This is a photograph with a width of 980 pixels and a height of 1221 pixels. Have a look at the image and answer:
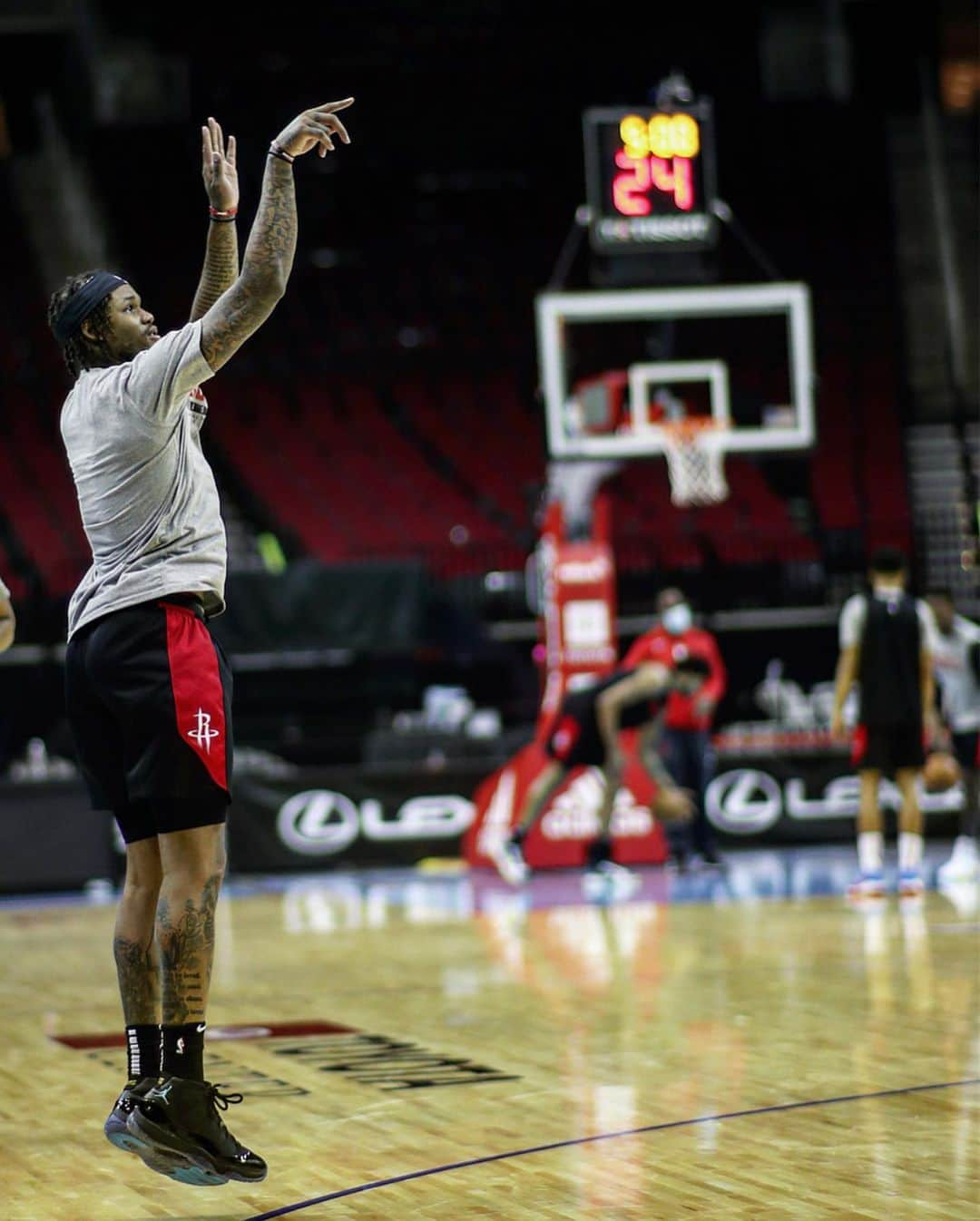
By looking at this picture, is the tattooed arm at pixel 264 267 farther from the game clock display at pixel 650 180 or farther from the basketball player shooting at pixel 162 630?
the game clock display at pixel 650 180

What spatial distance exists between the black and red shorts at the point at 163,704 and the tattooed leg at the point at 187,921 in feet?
0.20

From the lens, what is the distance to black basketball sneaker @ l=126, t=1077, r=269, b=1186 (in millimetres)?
3873

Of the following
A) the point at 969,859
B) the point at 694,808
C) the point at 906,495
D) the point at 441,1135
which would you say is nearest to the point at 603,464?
the point at 906,495

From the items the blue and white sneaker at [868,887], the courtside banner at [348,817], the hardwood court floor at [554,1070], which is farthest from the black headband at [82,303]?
the courtside banner at [348,817]

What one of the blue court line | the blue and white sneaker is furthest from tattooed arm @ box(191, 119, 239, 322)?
the blue and white sneaker

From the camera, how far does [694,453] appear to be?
15508 mm

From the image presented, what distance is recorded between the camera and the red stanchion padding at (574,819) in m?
14.6

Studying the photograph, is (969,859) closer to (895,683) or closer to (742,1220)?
(895,683)

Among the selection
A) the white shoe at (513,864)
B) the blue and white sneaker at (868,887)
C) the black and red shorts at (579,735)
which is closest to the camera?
the blue and white sneaker at (868,887)

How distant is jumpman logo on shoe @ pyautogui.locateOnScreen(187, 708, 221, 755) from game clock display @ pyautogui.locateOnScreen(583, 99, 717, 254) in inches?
436

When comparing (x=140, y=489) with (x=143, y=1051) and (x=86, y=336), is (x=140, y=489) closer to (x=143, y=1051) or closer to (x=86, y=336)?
(x=86, y=336)

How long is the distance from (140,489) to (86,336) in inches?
15.1

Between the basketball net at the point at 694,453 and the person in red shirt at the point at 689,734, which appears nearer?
the person in red shirt at the point at 689,734

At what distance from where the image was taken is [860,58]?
24500 millimetres
